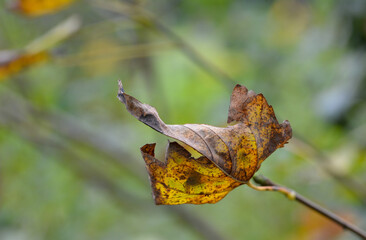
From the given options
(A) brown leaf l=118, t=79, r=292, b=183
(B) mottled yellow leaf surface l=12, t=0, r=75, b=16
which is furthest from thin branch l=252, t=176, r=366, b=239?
(B) mottled yellow leaf surface l=12, t=0, r=75, b=16

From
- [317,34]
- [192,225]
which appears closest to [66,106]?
[192,225]

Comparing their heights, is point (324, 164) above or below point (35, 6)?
below

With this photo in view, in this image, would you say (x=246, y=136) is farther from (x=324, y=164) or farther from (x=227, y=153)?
(x=324, y=164)

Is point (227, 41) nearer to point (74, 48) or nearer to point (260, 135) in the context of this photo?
point (74, 48)

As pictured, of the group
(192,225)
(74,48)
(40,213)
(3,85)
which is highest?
(74,48)

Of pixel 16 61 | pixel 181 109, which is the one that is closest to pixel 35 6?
pixel 16 61

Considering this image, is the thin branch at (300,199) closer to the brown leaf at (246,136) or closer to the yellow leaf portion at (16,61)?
the brown leaf at (246,136)
